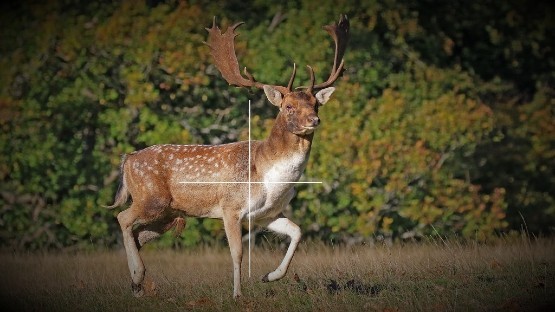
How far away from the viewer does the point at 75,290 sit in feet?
29.2

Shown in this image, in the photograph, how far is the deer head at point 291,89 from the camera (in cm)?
804

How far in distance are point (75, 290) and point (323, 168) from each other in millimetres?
3722

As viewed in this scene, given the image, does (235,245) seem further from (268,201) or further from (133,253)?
(133,253)

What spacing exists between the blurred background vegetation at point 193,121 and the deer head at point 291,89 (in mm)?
2569

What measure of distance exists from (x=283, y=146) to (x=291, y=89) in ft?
1.73

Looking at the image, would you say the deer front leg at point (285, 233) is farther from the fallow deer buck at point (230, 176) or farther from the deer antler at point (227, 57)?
the deer antler at point (227, 57)

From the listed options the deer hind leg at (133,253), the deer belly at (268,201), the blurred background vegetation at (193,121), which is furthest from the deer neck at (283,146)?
the blurred background vegetation at (193,121)

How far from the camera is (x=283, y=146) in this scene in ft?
27.1

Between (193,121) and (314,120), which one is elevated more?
(314,120)

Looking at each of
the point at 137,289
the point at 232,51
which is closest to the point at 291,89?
the point at 232,51

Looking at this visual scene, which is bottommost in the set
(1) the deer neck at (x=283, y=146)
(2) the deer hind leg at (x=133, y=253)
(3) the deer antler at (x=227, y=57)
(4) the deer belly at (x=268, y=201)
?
(2) the deer hind leg at (x=133, y=253)

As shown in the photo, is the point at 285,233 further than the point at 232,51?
No

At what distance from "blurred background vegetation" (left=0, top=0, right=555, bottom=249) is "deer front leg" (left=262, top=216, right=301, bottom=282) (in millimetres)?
3088

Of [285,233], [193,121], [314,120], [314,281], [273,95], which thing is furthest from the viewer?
[193,121]
